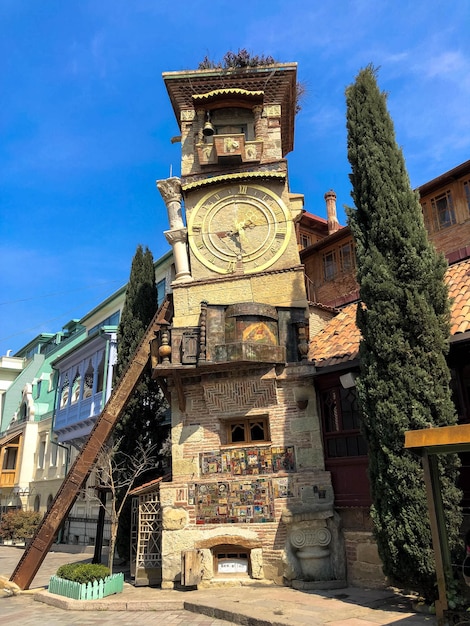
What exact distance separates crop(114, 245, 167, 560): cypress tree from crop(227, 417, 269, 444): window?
13.0 ft

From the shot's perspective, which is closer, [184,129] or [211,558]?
[211,558]

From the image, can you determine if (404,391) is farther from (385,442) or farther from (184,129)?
(184,129)

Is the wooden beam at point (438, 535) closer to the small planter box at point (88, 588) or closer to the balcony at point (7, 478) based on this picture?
the small planter box at point (88, 588)

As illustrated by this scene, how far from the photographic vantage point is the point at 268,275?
12773 millimetres

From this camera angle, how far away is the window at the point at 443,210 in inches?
598

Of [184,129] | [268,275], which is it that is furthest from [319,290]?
[184,129]

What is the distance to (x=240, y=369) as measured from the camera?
37.6 feet

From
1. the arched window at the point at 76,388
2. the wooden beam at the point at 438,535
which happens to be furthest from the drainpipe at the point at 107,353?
the wooden beam at the point at 438,535

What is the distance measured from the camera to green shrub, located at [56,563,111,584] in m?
10.2

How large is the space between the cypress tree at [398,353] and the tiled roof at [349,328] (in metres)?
0.67

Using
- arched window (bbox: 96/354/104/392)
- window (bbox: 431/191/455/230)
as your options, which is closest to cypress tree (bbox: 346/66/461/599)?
window (bbox: 431/191/455/230)

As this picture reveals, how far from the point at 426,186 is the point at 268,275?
6495 millimetres

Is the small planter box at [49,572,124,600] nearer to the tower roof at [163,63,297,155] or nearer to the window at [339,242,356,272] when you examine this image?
the window at [339,242,356,272]

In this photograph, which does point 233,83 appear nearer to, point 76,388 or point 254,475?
point 254,475
